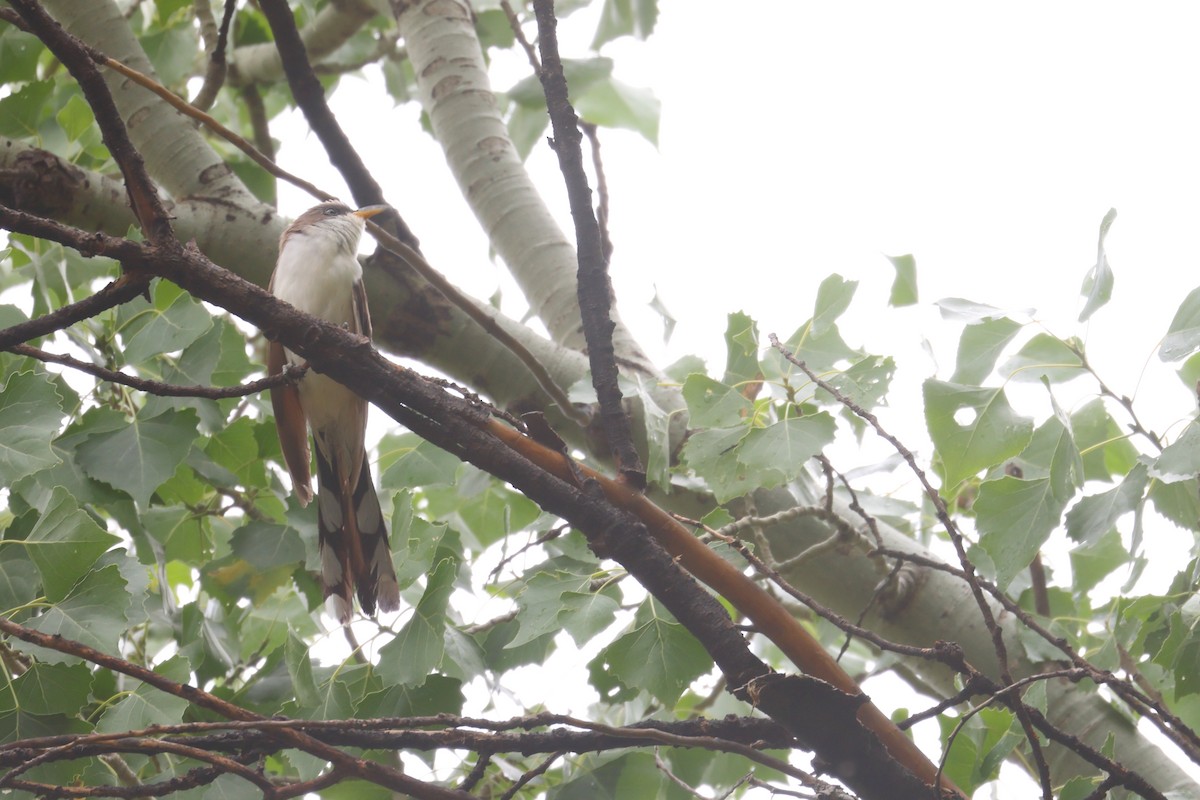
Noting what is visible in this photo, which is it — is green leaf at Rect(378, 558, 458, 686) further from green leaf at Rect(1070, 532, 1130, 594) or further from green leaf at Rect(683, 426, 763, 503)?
green leaf at Rect(1070, 532, 1130, 594)

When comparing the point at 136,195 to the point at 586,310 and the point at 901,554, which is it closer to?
the point at 586,310

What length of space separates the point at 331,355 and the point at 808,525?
117 cm

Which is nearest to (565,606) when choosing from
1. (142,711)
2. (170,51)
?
(142,711)

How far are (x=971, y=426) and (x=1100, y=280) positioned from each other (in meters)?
0.29

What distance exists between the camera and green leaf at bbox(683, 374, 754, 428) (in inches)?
60.2

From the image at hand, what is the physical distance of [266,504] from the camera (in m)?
2.38

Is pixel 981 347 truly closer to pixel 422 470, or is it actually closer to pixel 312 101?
pixel 422 470

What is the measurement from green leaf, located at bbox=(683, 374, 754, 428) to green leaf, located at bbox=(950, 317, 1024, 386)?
378 millimetres

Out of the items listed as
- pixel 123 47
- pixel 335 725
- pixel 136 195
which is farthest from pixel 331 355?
pixel 123 47

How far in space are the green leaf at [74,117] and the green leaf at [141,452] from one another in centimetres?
95

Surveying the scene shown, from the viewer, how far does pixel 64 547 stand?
1492mm

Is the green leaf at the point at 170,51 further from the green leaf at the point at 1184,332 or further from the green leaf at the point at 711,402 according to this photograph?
the green leaf at the point at 1184,332

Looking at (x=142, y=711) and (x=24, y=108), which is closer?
(x=142, y=711)

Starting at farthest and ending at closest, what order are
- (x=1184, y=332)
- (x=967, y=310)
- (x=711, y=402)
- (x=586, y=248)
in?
1. (x=967, y=310)
2. (x=711, y=402)
3. (x=1184, y=332)
4. (x=586, y=248)
